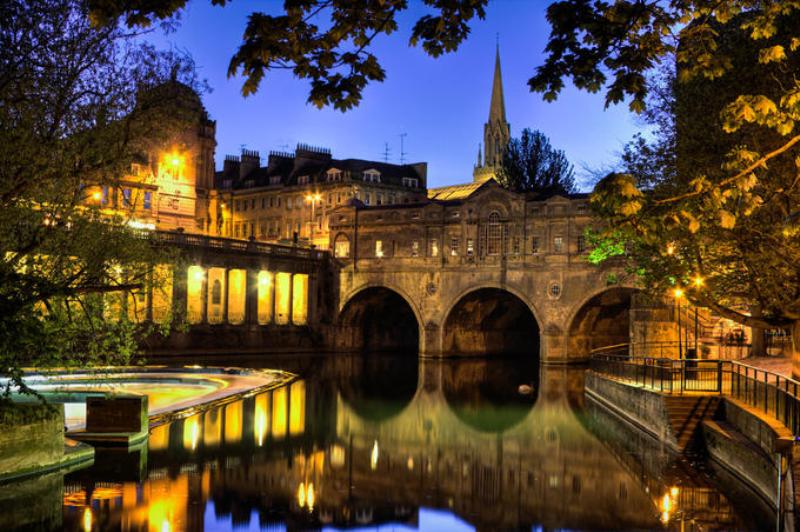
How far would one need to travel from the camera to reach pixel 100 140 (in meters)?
16.8

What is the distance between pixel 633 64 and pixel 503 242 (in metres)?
50.3

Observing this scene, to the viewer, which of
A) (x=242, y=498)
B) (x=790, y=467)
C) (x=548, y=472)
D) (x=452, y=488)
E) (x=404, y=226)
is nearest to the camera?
(x=790, y=467)

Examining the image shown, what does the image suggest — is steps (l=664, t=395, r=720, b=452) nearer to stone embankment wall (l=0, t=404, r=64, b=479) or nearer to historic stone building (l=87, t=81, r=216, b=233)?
stone embankment wall (l=0, t=404, r=64, b=479)

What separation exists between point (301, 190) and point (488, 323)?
101 ft

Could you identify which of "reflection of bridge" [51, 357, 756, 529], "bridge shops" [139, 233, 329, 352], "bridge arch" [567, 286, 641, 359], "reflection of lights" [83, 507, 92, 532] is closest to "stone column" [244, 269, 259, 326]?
"bridge shops" [139, 233, 329, 352]

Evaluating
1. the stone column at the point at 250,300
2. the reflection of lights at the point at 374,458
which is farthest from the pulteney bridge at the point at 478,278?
the reflection of lights at the point at 374,458

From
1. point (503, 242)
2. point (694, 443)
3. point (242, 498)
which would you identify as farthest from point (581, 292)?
point (242, 498)

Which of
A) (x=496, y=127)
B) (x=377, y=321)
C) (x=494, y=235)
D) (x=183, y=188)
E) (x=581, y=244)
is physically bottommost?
(x=377, y=321)

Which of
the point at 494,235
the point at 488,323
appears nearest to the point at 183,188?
the point at 494,235

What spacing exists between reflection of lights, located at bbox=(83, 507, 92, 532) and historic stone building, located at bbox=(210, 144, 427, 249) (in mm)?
68324

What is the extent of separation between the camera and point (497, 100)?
115m

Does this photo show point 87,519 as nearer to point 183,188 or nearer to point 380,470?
point 380,470

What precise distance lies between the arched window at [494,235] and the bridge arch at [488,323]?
93.0 inches

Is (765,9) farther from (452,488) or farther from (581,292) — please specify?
(581,292)
